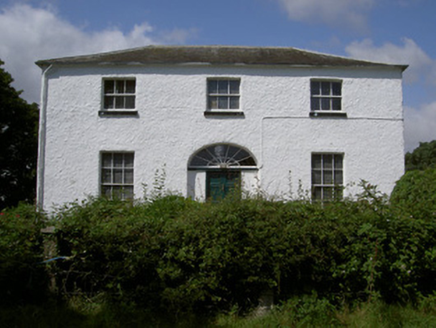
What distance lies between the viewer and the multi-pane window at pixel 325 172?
39.0 ft

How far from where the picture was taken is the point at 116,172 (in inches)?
467

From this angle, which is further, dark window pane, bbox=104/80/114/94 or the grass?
dark window pane, bbox=104/80/114/94

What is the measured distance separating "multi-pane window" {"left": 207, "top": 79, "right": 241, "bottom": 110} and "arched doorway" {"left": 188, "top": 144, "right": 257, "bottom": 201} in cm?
146

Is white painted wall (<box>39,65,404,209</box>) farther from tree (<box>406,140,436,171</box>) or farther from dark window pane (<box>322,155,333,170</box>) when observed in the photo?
tree (<box>406,140,436,171</box>)

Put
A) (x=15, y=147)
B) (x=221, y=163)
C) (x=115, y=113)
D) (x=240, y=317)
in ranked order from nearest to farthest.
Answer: (x=240, y=317), (x=221, y=163), (x=115, y=113), (x=15, y=147)

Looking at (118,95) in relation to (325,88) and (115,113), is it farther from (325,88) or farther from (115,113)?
(325,88)

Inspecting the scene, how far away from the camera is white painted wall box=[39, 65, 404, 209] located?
11.7 metres

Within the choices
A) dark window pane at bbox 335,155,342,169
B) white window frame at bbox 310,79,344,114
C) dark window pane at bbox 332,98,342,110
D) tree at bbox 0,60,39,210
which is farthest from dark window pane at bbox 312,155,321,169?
tree at bbox 0,60,39,210

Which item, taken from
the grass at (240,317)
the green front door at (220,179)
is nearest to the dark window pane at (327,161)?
the green front door at (220,179)

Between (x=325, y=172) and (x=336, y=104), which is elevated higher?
(x=336, y=104)

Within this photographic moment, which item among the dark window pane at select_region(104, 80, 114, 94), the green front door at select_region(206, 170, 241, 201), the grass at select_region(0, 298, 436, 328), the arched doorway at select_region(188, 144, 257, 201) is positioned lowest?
the grass at select_region(0, 298, 436, 328)

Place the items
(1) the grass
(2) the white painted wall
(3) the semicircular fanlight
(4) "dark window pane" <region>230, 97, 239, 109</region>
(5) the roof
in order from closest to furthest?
1. (1) the grass
2. (2) the white painted wall
3. (3) the semicircular fanlight
4. (5) the roof
5. (4) "dark window pane" <region>230, 97, 239, 109</region>

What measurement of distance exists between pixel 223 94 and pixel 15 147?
1751 centimetres

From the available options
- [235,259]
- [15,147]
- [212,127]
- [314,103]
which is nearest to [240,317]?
[235,259]
